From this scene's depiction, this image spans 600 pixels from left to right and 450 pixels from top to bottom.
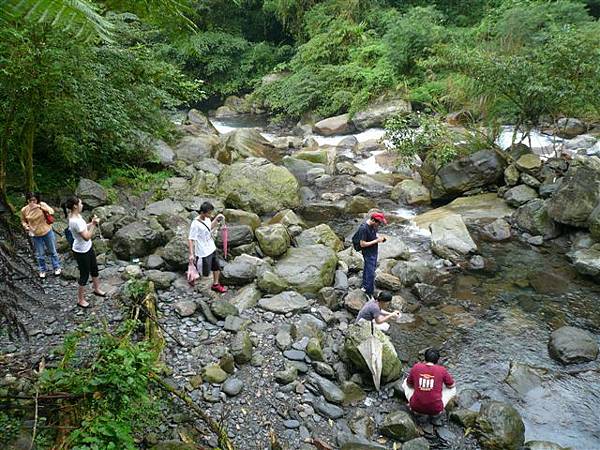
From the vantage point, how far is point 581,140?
623 inches

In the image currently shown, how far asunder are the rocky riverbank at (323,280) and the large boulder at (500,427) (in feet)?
0.06

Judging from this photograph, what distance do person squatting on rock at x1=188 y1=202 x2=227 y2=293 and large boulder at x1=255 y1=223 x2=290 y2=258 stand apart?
192 cm

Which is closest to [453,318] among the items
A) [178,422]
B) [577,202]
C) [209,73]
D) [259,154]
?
[577,202]

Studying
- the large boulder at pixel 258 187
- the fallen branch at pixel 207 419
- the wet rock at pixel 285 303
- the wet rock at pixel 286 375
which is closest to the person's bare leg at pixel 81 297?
the fallen branch at pixel 207 419

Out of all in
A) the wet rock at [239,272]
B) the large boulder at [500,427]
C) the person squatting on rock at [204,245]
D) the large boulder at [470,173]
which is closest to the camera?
the large boulder at [500,427]

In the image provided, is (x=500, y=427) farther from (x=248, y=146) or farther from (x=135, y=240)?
(x=248, y=146)

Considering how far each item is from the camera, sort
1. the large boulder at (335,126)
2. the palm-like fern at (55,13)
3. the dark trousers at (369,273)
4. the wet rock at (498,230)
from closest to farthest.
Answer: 1. the palm-like fern at (55,13)
2. the dark trousers at (369,273)
3. the wet rock at (498,230)
4. the large boulder at (335,126)

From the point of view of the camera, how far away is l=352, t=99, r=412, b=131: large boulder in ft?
69.3

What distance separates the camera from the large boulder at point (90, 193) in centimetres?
1082

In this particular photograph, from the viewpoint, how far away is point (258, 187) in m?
13.7

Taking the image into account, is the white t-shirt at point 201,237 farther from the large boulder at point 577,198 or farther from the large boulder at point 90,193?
the large boulder at point 577,198

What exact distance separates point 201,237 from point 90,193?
469 centimetres

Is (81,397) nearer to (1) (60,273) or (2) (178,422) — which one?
(2) (178,422)

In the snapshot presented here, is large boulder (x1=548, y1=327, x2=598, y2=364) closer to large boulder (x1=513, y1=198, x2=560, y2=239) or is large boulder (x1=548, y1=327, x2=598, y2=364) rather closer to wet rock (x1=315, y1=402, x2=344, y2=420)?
wet rock (x1=315, y1=402, x2=344, y2=420)
